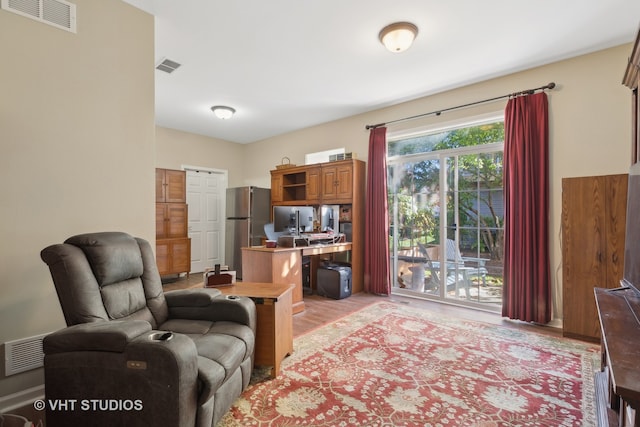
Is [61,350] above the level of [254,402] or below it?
above

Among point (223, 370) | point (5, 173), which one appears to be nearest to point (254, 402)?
point (223, 370)

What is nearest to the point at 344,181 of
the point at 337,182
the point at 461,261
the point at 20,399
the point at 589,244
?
the point at 337,182

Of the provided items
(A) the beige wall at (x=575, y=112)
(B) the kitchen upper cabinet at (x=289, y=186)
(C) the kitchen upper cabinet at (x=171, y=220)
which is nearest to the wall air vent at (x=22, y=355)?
(C) the kitchen upper cabinet at (x=171, y=220)

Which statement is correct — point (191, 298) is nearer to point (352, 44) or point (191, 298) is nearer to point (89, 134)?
point (89, 134)

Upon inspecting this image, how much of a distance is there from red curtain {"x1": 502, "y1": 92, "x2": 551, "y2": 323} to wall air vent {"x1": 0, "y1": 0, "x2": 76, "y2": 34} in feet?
13.3

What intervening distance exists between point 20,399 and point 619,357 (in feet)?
9.89

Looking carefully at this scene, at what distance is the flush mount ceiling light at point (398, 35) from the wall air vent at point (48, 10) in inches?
93.0

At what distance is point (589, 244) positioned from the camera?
2.71 m

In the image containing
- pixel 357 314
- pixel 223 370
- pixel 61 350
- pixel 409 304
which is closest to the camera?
pixel 61 350

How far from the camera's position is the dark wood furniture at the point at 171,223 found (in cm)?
495

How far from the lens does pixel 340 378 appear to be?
2100mm

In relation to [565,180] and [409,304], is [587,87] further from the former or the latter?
[409,304]

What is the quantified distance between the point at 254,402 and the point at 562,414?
1.81m

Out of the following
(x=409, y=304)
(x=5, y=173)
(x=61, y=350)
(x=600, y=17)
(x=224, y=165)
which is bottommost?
(x=409, y=304)
